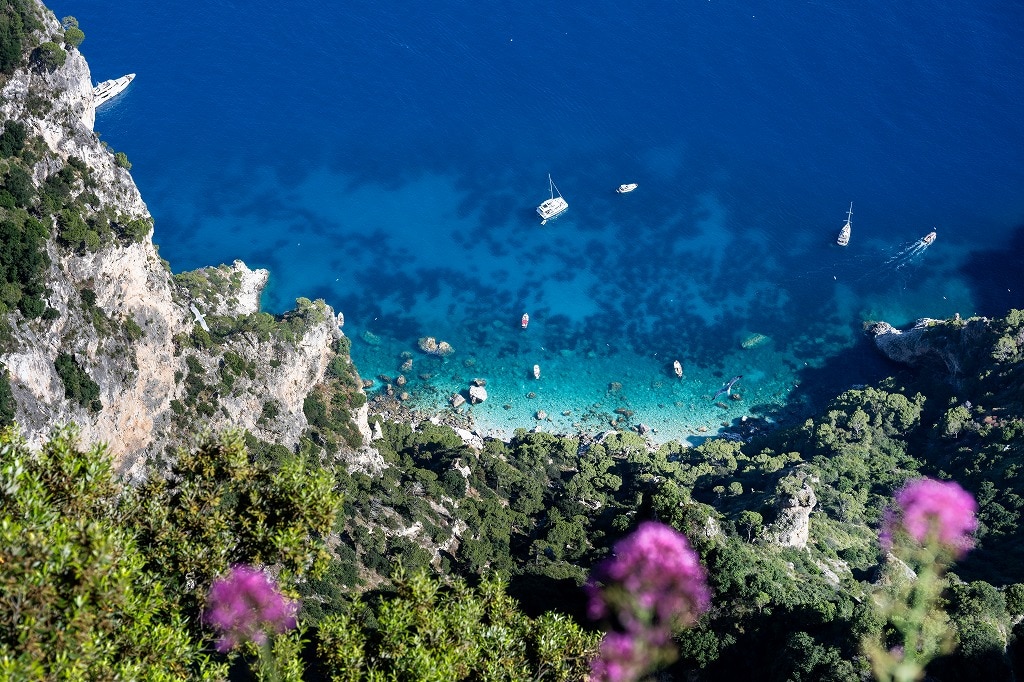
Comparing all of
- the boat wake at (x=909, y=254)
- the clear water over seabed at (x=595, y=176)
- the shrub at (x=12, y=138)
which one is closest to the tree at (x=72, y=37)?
the shrub at (x=12, y=138)

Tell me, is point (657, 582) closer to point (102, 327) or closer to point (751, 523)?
point (102, 327)

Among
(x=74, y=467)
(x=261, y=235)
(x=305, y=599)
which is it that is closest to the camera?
(x=74, y=467)

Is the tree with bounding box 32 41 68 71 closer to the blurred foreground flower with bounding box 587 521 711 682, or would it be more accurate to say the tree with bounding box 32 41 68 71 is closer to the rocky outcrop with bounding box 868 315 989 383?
the blurred foreground flower with bounding box 587 521 711 682

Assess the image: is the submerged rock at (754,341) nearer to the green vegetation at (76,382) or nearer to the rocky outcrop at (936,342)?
the rocky outcrop at (936,342)

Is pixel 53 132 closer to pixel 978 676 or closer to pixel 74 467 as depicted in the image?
pixel 74 467

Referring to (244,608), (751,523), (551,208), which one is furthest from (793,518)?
(551,208)

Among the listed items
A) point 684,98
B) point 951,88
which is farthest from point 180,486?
point 951,88

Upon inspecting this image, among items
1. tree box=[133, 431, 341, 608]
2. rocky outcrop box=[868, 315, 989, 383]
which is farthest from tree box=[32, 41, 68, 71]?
rocky outcrop box=[868, 315, 989, 383]
